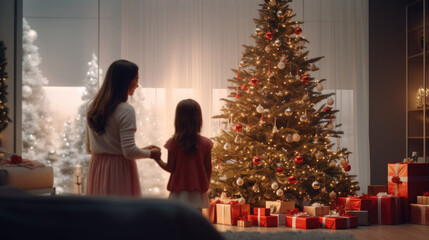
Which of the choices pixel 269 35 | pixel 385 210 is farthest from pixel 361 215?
pixel 269 35

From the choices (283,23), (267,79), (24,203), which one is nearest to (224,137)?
(267,79)

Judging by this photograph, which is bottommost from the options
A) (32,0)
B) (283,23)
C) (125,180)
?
(125,180)

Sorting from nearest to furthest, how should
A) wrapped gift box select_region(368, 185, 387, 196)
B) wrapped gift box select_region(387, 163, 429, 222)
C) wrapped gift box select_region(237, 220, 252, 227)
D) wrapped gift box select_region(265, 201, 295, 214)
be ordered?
wrapped gift box select_region(237, 220, 252, 227) < wrapped gift box select_region(265, 201, 295, 214) < wrapped gift box select_region(387, 163, 429, 222) < wrapped gift box select_region(368, 185, 387, 196)

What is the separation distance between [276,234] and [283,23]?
2.32 metres

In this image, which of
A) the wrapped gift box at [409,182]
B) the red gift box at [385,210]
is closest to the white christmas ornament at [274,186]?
the red gift box at [385,210]

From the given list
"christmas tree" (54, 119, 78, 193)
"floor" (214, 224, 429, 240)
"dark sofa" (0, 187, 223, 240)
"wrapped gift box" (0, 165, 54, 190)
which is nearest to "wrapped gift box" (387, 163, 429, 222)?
"floor" (214, 224, 429, 240)

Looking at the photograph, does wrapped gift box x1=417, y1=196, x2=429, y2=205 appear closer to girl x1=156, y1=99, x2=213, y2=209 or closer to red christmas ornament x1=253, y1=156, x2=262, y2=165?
red christmas ornament x1=253, y1=156, x2=262, y2=165

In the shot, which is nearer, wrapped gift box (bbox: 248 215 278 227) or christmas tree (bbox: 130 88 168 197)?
wrapped gift box (bbox: 248 215 278 227)

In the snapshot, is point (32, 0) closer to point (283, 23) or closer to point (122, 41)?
point (122, 41)

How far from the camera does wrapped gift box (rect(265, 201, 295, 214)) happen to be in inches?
181

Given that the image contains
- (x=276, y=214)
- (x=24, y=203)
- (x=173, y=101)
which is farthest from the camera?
(x=173, y=101)

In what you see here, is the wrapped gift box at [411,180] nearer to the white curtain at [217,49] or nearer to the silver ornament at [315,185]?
the silver ornament at [315,185]

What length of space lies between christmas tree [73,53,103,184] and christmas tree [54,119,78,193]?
0.21 feet

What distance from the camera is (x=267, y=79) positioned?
4961mm
